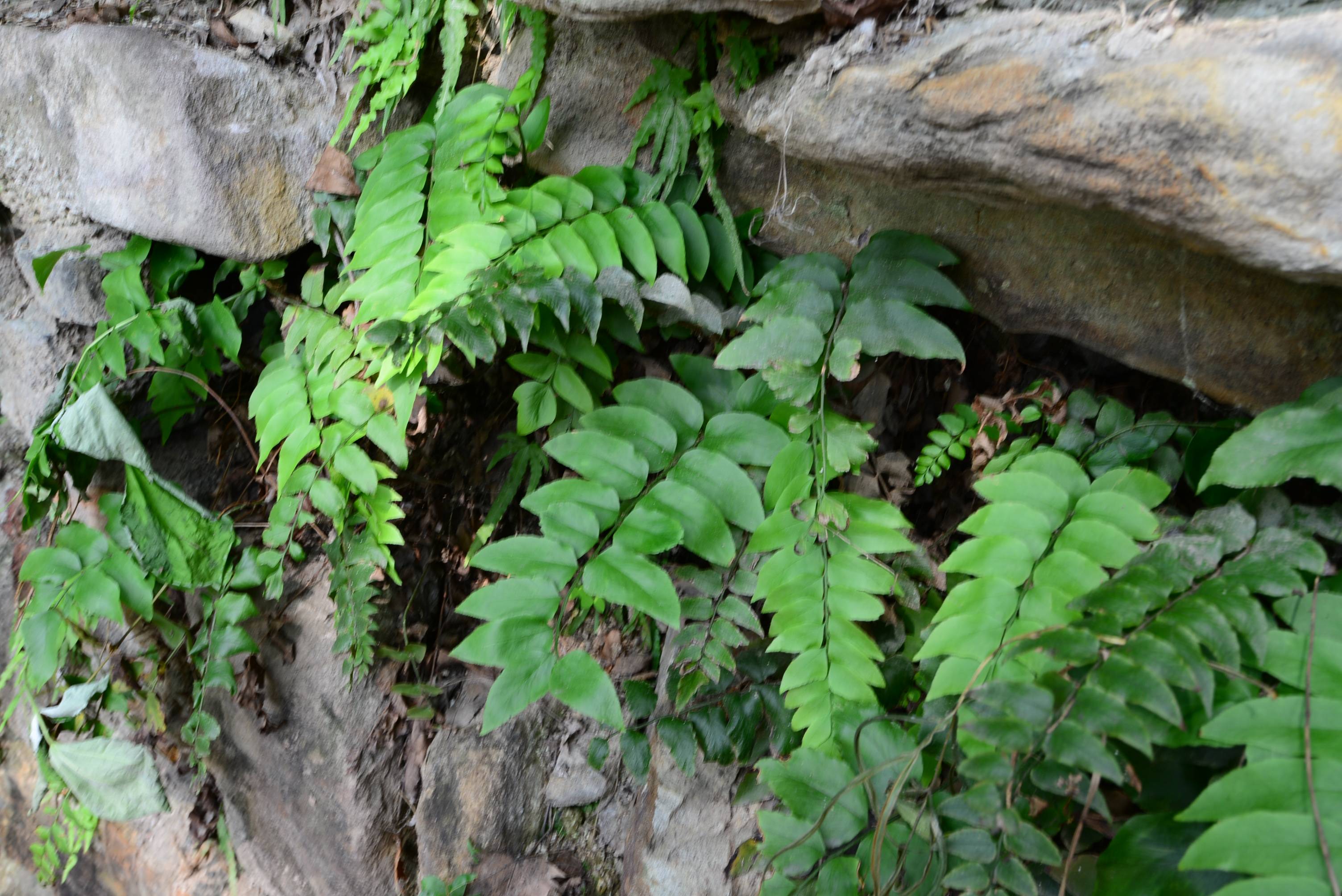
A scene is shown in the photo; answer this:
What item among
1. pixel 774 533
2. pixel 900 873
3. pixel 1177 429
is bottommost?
pixel 900 873

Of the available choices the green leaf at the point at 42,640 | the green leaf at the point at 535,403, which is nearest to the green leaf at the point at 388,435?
the green leaf at the point at 535,403

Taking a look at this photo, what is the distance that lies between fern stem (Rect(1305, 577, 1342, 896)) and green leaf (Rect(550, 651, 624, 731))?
935mm

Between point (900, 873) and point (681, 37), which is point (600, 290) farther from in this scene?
point (900, 873)

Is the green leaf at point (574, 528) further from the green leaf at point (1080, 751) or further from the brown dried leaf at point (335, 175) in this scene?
the brown dried leaf at point (335, 175)

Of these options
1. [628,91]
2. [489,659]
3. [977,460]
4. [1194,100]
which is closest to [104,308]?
[628,91]

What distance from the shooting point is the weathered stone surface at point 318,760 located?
2.54m

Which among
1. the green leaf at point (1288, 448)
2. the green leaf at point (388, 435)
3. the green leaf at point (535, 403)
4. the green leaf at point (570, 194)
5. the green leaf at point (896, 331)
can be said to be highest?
the green leaf at point (570, 194)

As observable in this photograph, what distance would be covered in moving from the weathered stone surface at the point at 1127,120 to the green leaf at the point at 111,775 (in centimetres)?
264

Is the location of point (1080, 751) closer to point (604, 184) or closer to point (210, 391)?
point (604, 184)

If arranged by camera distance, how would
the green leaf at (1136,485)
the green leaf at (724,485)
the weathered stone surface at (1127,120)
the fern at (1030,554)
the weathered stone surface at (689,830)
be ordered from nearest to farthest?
the weathered stone surface at (1127,120) < the fern at (1030,554) < the green leaf at (1136,485) < the green leaf at (724,485) < the weathered stone surface at (689,830)

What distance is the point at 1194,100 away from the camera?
0.99 m

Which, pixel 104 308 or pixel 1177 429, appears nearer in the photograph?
pixel 1177 429

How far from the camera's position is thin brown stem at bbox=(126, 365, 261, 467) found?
222 cm

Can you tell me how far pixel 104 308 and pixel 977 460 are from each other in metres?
2.61
